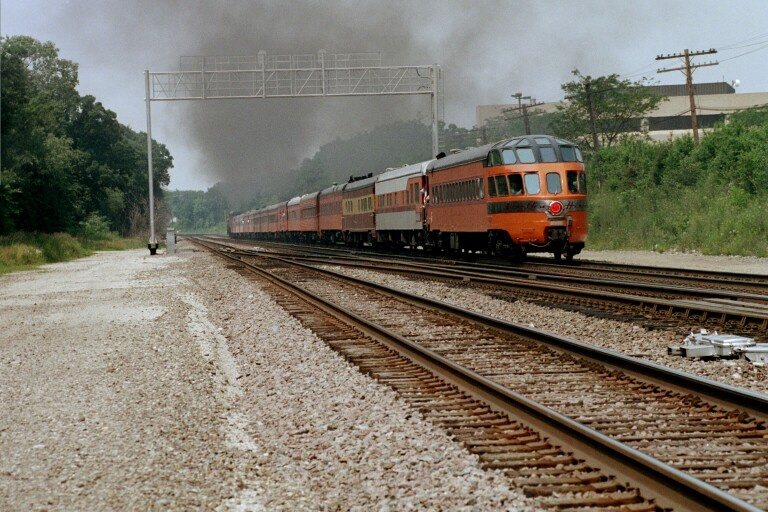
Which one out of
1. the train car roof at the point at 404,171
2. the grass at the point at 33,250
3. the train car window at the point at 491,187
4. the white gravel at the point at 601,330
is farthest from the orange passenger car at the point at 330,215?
the white gravel at the point at 601,330

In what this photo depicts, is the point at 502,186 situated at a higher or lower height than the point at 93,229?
higher

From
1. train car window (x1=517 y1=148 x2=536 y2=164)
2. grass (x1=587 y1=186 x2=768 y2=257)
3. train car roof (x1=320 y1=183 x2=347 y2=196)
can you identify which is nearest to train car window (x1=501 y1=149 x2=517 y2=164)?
train car window (x1=517 y1=148 x2=536 y2=164)

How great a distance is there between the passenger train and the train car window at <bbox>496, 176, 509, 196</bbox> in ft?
0.09

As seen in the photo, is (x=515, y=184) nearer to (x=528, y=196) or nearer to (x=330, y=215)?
(x=528, y=196)

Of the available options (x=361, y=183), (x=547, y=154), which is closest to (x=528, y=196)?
(x=547, y=154)

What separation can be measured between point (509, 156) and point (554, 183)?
1.37 metres

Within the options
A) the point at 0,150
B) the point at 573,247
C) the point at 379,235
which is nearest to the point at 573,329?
the point at 573,247

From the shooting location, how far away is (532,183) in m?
23.1

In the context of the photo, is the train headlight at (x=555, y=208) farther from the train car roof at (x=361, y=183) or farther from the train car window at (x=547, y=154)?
the train car roof at (x=361, y=183)

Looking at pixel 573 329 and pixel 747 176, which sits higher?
pixel 747 176

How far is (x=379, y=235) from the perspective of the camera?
3878cm

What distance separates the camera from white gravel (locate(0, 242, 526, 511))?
15.0 ft

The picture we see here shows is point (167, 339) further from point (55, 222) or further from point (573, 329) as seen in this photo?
point (55, 222)

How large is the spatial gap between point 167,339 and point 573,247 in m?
15.1
